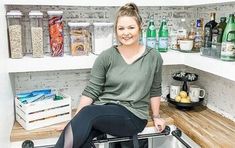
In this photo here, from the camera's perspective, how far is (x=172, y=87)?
2076mm

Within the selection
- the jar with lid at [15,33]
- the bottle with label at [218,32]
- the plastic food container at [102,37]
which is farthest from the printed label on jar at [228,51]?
the jar with lid at [15,33]

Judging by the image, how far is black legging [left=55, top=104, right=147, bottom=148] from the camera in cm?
139

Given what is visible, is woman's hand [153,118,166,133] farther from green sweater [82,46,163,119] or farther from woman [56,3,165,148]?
green sweater [82,46,163,119]

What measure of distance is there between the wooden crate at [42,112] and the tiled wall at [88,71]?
25cm

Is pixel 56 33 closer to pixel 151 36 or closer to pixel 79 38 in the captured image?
pixel 79 38

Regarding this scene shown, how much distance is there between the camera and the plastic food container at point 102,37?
1847 mm

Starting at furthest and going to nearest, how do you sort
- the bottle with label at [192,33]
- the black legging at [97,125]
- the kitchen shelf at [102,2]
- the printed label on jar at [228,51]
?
the bottle with label at [192,33], the kitchen shelf at [102,2], the printed label on jar at [228,51], the black legging at [97,125]

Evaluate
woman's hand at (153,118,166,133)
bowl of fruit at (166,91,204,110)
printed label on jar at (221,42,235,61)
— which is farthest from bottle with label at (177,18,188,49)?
woman's hand at (153,118,166,133)

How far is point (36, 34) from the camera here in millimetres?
1727

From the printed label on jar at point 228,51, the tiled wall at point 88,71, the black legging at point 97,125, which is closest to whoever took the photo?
the black legging at point 97,125

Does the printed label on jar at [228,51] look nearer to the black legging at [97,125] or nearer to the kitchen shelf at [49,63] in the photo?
the black legging at [97,125]

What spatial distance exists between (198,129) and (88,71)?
87 centimetres

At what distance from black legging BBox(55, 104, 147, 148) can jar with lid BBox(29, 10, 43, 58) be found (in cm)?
51

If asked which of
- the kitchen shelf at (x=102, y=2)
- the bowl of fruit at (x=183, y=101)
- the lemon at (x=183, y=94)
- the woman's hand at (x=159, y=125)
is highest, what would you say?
the kitchen shelf at (x=102, y=2)
